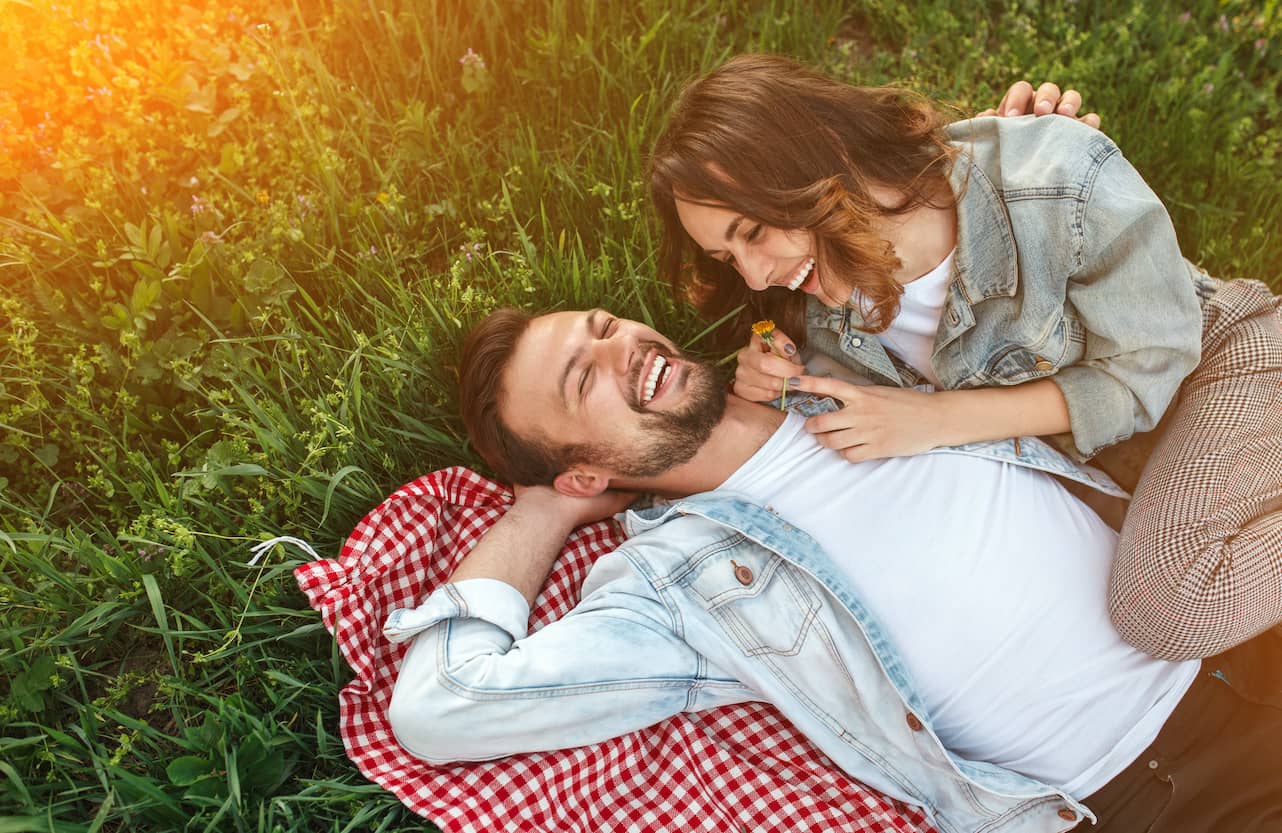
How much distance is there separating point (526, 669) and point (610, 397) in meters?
0.88

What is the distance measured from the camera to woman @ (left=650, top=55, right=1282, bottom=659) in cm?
263

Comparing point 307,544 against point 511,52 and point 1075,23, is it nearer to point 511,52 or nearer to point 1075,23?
point 511,52

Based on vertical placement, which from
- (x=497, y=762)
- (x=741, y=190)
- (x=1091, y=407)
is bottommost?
(x=497, y=762)

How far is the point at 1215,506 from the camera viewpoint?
8.66 ft

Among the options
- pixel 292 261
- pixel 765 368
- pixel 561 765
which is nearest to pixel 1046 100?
pixel 765 368

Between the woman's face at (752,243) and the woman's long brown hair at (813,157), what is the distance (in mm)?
32

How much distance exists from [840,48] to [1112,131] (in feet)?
4.21

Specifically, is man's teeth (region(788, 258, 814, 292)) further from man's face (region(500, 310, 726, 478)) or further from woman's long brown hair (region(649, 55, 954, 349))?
man's face (region(500, 310, 726, 478))

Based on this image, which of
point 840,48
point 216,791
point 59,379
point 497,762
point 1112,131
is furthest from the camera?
point 840,48

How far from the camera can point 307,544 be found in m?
2.93

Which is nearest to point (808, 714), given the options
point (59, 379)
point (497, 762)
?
point (497, 762)

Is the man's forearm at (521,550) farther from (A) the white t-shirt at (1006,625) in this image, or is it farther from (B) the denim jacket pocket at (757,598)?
(A) the white t-shirt at (1006,625)

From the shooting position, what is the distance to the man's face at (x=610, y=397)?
2973 millimetres

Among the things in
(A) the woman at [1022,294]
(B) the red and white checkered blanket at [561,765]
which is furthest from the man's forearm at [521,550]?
(A) the woman at [1022,294]
